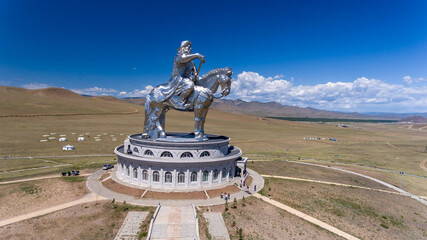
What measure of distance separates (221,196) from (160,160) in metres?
10.8

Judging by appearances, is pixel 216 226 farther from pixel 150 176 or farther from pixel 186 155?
pixel 150 176

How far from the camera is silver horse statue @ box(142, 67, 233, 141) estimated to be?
123ft

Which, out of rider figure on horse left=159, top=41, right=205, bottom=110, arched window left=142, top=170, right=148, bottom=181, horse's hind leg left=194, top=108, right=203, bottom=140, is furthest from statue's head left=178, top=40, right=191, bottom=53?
Answer: arched window left=142, top=170, right=148, bottom=181

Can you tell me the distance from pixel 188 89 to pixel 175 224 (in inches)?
813

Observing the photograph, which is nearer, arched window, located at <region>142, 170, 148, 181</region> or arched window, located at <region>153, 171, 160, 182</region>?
arched window, located at <region>153, 171, 160, 182</region>

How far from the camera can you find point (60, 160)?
5266cm

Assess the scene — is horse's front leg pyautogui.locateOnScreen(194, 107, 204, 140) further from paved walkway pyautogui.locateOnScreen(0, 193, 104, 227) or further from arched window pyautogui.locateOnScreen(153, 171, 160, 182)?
paved walkway pyautogui.locateOnScreen(0, 193, 104, 227)

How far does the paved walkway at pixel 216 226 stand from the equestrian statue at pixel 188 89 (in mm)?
13942

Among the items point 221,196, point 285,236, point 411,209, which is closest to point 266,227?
point 285,236

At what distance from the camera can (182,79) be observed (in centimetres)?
3741

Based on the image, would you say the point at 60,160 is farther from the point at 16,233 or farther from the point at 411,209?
the point at 411,209

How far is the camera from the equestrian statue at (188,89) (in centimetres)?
3709

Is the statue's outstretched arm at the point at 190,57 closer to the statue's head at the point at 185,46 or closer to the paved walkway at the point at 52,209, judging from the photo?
the statue's head at the point at 185,46

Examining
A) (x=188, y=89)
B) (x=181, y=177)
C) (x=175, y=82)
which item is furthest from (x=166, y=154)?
(x=175, y=82)
